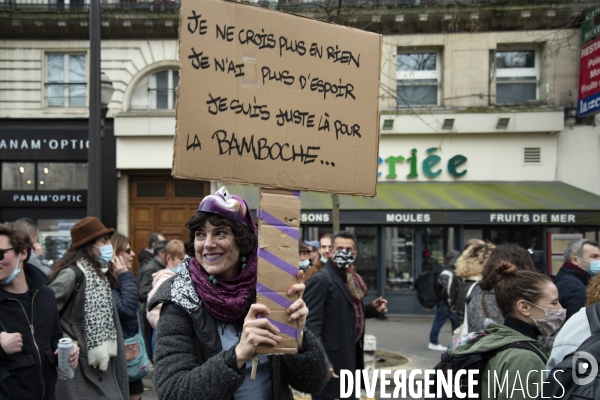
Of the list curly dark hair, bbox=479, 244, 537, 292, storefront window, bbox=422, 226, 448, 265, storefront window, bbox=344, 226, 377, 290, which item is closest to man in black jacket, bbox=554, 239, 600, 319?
curly dark hair, bbox=479, 244, 537, 292

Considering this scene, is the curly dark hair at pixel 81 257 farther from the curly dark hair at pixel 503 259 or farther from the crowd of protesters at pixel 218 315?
the curly dark hair at pixel 503 259

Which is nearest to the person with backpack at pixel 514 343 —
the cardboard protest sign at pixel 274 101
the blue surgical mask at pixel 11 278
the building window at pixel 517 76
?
the cardboard protest sign at pixel 274 101

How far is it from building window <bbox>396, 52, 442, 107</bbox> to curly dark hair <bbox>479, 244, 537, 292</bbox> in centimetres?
1252

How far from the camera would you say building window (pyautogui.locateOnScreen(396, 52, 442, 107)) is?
16688 mm

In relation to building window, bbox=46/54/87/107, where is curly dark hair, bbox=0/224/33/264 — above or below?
below

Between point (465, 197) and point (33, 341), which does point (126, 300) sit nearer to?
point (33, 341)

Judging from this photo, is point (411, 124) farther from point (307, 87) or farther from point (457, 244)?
point (307, 87)

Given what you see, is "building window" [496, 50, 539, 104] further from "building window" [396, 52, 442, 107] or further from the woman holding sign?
the woman holding sign

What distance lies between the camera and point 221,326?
2.45 m

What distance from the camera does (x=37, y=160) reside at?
16.7 m

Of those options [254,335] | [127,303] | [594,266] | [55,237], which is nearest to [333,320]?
[127,303]

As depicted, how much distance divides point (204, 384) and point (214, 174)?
0.81m

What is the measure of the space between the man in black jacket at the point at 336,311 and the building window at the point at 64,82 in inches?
538

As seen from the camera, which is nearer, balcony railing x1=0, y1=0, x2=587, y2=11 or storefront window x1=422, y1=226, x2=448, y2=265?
storefront window x1=422, y1=226, x2=448, y2=265
